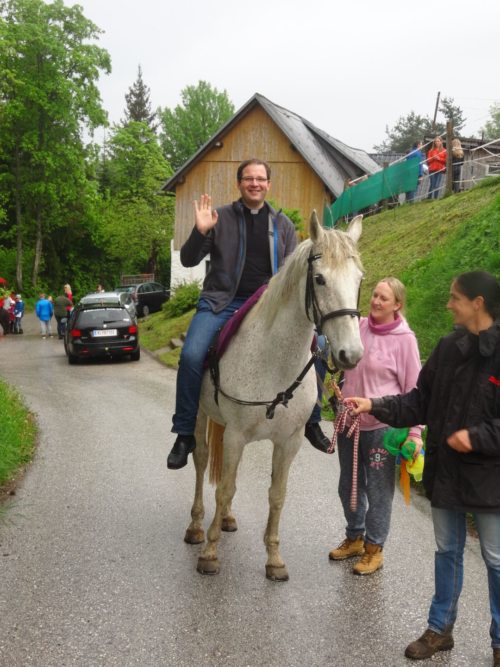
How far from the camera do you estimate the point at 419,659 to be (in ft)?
11.1

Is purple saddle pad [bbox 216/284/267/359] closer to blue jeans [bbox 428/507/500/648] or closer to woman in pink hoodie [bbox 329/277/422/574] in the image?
woman in pink hoodie [bbox 329/277/422/574]

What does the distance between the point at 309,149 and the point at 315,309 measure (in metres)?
29.3

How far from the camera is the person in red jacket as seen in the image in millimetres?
17406

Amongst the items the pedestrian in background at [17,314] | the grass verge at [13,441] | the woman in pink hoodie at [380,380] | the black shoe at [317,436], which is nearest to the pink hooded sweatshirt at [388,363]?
the woman in pink hoodie at [380,380]

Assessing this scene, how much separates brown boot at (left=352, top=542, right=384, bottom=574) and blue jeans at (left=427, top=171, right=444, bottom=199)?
49.4 feet

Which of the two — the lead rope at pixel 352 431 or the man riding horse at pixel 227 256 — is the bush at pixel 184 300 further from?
the lead rope at pixel 352 431

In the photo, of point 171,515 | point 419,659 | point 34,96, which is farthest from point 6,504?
point 34,96

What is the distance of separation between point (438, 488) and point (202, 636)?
1604mm

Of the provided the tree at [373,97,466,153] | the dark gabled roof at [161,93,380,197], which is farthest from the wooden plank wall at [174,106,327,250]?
the tree at [373,97,466,153]

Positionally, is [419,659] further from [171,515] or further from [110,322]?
[110,322]

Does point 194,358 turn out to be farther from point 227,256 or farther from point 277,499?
point 277,499

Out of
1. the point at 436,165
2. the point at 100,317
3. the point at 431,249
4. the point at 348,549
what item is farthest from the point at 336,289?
the point at 436,165

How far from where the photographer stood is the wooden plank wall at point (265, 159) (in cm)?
3088

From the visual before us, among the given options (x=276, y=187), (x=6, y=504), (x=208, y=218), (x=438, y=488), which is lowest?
(x=6, y=504)
